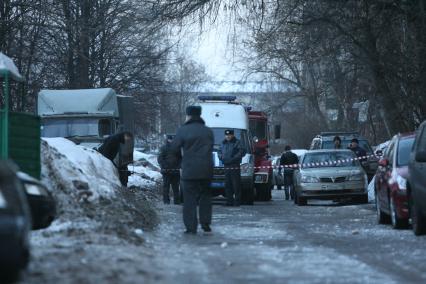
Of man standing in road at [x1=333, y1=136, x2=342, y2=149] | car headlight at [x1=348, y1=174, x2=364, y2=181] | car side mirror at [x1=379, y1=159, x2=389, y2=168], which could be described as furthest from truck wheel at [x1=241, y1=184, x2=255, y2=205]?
car side mirror at [x1=379, y1=159, x2=389, y2=168]

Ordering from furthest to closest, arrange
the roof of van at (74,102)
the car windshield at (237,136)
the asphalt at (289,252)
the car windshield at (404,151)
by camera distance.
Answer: the roof of van at (74,102) → the car windshield at (237,136) → the car windshield at (404,151) → the asphalt at (289,252)

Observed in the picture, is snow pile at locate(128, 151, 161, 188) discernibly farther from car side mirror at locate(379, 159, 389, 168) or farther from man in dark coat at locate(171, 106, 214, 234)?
man in dark coat at locate(171, 106, 214, 234)

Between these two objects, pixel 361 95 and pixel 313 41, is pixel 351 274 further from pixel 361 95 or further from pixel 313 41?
pixel 361 95

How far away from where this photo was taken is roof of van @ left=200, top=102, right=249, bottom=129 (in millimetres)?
26812

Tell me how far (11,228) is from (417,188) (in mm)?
7741

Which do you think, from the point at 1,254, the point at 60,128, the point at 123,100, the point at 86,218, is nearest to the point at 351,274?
the point at 1,254

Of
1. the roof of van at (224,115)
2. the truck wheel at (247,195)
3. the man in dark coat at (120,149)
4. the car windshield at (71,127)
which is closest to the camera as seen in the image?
the man in dark coat at (120,149)

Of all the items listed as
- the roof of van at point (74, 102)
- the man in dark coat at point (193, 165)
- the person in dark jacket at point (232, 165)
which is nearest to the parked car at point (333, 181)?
the person in dark jacket at point (232, 165)

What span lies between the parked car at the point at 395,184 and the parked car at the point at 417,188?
20.2 inches

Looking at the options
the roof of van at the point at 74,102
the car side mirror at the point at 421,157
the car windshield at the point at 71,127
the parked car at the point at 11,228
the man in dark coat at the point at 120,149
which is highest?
the roof of van at the point at 74,102

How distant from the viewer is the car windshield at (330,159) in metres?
26.0

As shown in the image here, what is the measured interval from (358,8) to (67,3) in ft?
45.6

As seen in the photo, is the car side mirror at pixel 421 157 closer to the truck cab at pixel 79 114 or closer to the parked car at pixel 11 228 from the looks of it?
the parked car at pixel 11 228

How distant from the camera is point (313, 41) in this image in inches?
1019
